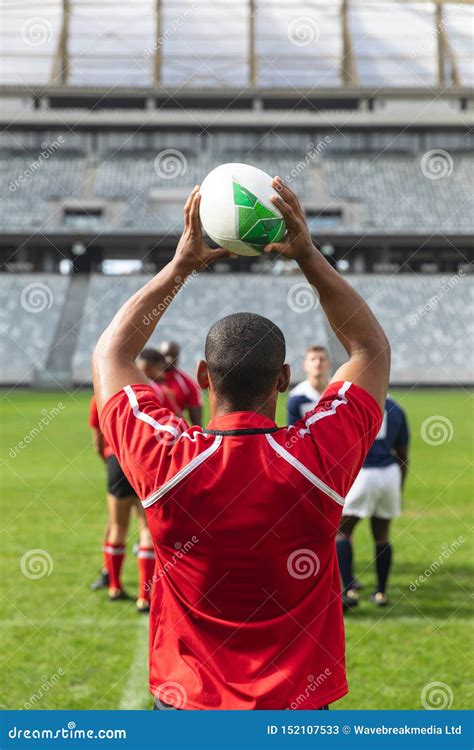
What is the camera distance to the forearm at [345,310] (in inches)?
96.2

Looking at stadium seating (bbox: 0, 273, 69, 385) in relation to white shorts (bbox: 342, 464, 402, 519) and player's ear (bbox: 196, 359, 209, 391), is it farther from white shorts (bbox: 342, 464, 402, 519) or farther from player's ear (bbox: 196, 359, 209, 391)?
player's ear (bbox: 196, 359, 209, 391)

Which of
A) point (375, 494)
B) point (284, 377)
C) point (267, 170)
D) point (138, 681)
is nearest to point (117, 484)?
point (138, 681)

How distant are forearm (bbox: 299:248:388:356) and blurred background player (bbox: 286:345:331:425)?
4.60 m

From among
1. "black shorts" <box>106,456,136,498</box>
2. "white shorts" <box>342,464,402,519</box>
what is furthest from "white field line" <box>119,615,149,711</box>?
"white shorts" <box>342,464,402,519</box>

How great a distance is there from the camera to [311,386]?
722cm

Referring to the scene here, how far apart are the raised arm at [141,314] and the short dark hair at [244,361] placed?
262mm

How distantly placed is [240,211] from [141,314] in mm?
610

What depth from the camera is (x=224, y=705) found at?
7.16 feet

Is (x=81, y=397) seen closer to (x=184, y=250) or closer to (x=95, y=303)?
(x=95, y=303)

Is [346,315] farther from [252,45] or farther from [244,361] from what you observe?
[252,45]

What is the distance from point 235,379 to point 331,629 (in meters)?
0.77

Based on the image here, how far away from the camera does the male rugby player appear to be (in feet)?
7.02

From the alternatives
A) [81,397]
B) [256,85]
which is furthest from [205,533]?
[256,85]

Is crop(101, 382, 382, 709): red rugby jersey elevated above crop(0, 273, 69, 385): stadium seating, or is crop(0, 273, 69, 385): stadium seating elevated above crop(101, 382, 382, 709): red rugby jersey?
crop(101, 382, 382, 709): red rugby jersey
